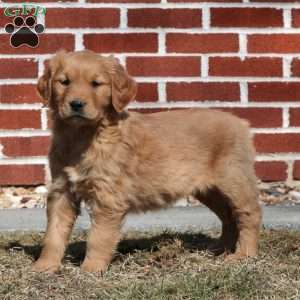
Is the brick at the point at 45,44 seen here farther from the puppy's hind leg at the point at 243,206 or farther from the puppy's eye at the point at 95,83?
the puppy's hind leg at the point at 243,206

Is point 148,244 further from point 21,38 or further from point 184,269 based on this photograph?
point 21,38

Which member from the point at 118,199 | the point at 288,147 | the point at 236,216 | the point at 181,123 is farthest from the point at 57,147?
the point at 288,147

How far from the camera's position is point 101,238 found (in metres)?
4.67

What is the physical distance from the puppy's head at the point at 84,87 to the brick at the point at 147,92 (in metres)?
1.67

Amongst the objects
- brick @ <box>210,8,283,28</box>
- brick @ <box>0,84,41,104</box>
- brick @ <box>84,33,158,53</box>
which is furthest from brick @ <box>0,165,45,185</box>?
brick @ <box>210,8,283,28</box>

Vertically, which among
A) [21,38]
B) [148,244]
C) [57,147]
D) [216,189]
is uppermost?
[21,38]

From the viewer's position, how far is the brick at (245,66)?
6.58 metres

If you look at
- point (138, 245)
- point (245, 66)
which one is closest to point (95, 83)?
point (138, 245)

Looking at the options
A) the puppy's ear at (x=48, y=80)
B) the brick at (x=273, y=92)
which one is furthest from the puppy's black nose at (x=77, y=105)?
the brick at (x=273, y=92)

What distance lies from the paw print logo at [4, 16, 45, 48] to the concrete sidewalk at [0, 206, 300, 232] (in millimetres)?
1336

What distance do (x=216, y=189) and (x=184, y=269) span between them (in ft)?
2.20

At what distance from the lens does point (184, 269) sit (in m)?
A: 4.76

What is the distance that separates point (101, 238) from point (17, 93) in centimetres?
220

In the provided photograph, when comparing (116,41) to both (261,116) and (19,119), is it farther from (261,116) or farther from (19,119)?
(261,116)
